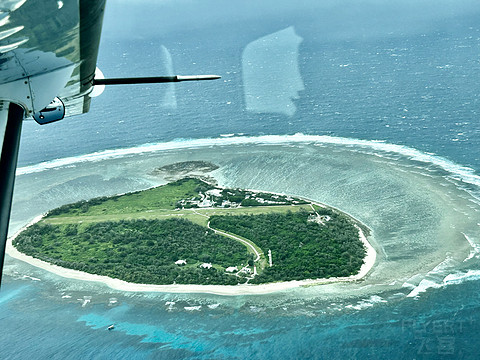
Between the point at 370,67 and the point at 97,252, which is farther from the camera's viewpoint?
the point at 370,67

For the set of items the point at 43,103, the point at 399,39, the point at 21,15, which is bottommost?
the point at 399,39

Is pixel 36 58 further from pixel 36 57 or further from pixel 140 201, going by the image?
pixel 140 201

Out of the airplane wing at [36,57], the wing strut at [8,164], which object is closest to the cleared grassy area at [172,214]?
the airplane wing at [36,57]

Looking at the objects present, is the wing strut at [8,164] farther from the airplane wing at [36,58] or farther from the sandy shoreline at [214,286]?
the sandy shoreline at [214,286]

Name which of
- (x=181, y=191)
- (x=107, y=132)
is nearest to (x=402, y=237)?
(x=181, y=191)

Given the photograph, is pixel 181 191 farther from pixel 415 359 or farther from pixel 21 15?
pixel 21 15

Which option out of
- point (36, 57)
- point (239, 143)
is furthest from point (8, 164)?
point (239, 143)

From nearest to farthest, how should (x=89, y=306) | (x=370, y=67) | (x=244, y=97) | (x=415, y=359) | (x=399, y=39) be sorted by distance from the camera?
(x=415, y=359) → (x=89, y=306) → (x=244, y=97) → (x=370, y=67) → (x=399, y=39)
